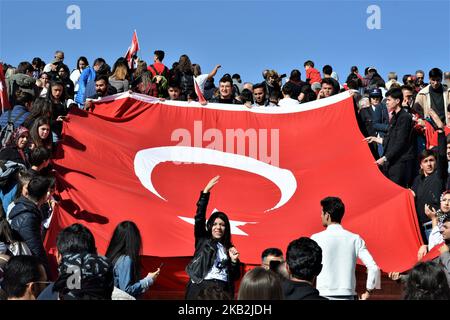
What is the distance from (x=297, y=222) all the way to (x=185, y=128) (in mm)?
2658

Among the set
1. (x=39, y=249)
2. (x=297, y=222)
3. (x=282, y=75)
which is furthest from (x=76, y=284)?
(x=282, y=75)

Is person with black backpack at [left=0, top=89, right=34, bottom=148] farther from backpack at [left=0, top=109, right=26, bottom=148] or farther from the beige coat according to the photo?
the beige coat

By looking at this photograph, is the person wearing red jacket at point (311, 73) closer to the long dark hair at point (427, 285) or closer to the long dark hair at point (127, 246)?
A: the long dark hair at point (127, 246)

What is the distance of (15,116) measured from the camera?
10.8 metres

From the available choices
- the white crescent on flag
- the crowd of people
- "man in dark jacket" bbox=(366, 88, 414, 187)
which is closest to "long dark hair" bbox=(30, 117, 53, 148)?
the crowd of people

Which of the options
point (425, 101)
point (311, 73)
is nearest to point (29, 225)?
point (425, 101)

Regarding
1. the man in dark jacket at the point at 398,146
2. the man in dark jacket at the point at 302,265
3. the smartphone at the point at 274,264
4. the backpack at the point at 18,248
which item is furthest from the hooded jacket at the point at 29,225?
the man in dark jacket at the point at 398,146

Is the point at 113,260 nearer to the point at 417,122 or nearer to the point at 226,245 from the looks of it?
the point at 226,245

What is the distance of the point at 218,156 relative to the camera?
11055mm

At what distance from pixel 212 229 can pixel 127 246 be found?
3.89 ft

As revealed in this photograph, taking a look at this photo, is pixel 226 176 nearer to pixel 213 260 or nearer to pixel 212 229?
pixel 212 229

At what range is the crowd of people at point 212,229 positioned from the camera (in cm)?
484

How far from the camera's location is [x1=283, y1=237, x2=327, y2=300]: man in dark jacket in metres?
5.29
